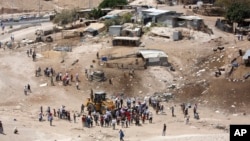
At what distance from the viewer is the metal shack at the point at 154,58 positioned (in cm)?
4891

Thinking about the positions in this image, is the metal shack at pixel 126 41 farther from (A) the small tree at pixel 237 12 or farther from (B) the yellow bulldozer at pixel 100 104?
(B) the yellow bulldozer at pixel 100 104

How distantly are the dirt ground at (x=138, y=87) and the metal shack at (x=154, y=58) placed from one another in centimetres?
62

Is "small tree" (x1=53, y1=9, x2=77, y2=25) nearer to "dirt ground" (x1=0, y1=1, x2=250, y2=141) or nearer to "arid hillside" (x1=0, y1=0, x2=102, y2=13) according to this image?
"dirt ground" (x1=0, y1=1, x2=250, y2=141)

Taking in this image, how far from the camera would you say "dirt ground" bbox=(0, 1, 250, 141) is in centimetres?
3506

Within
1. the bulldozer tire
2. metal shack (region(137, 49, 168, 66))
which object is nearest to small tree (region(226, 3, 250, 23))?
metal shack (region(137, 49, 168, 66))

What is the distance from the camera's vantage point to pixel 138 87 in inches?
1802

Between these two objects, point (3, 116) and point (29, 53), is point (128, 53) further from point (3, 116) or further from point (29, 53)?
point (3, 116)

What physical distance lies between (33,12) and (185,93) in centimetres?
4770

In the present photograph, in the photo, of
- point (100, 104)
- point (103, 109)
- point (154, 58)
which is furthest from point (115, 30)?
point (103, 109)

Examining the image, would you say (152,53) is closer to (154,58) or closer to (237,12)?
(154,58)

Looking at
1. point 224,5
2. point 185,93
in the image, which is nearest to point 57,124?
point 185,93

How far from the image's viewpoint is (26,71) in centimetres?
4922

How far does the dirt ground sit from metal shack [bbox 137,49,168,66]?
0.62m

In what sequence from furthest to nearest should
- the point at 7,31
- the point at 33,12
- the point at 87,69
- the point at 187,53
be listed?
the point at 33,12, the point at 7,31, the point at 187,53, the point at 87,69
